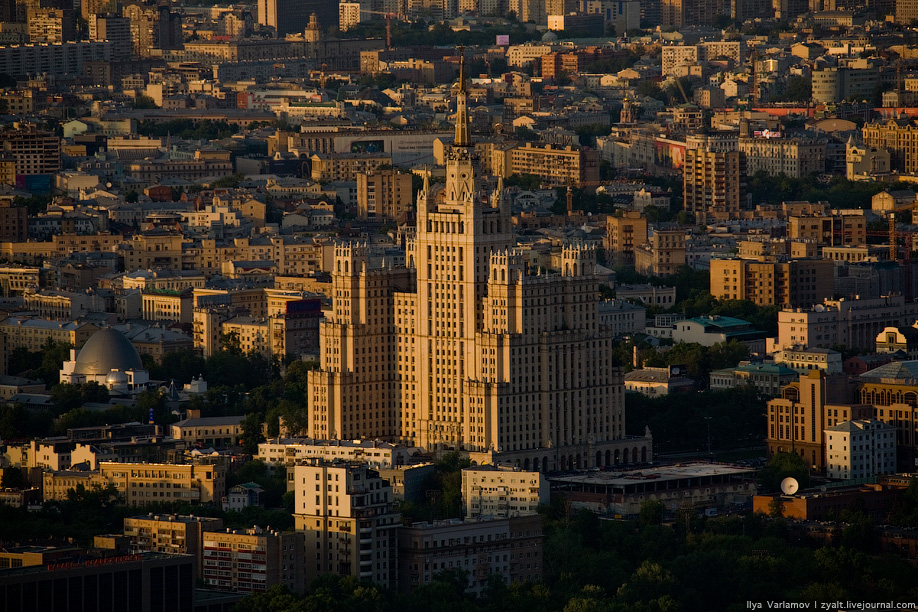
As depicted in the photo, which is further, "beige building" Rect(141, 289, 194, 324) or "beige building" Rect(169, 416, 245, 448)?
"beige building" Rect(141, 289, 194, 324)

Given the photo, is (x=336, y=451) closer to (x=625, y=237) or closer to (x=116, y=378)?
(x=116, y=378)

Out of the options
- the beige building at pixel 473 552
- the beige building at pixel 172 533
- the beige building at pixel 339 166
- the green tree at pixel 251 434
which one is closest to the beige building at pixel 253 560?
the beige building at pixel 172 533

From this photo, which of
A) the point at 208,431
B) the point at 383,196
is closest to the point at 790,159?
the point at 383,196

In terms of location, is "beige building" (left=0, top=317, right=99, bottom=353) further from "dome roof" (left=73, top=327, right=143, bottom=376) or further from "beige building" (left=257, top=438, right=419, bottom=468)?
"beige building" (left=257, top=438, right=419, bottom=468)

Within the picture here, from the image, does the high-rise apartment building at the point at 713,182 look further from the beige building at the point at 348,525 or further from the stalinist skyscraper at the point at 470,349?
the beige building at the point at 348,525

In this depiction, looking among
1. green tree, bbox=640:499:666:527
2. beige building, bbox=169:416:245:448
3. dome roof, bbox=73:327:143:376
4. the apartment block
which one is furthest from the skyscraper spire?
the apartment block

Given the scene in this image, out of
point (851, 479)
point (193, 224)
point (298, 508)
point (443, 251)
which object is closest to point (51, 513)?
point (298, 508)
